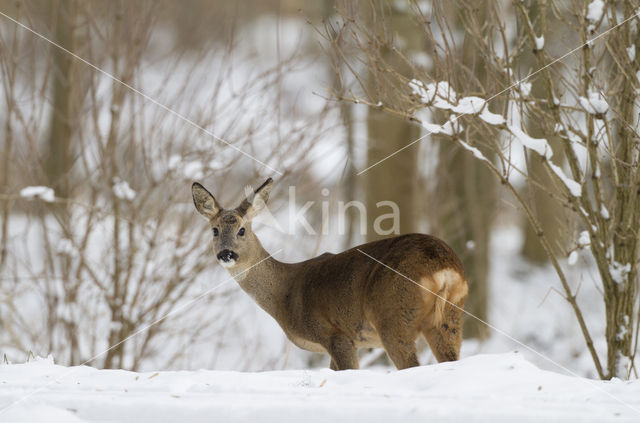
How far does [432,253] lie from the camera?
4.47m

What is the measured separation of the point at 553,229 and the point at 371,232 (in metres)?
7.26

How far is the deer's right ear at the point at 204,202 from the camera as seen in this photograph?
5207 mm

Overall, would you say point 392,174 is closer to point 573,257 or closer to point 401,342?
point 573,257

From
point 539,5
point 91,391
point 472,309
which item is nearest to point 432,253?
point 539,5

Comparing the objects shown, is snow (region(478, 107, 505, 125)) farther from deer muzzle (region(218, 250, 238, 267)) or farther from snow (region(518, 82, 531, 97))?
deer muzzle (region(218, 250, 238, 267))

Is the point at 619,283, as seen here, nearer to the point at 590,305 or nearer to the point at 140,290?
the point at 140,290

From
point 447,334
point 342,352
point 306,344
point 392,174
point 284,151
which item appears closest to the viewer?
point 447,334

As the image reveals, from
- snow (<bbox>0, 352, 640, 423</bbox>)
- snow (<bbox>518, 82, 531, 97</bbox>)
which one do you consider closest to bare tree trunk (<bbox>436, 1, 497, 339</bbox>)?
snow (<bbox>518, 82, 531, 97</bbox>)

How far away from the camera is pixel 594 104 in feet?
13.9

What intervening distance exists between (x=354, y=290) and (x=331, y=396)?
1488mm

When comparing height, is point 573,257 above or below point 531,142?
below

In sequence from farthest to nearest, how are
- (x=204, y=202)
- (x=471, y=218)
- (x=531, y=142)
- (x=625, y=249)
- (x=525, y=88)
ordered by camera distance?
(x=471, y=218), (x=204, y=202), (x=525, y=88), (x=625, y=249), (x=531, y=142)

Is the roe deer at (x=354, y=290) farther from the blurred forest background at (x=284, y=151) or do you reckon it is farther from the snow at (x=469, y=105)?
the snow at (x=469, y=105)

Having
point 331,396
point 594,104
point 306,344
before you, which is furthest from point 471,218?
point 331,396
